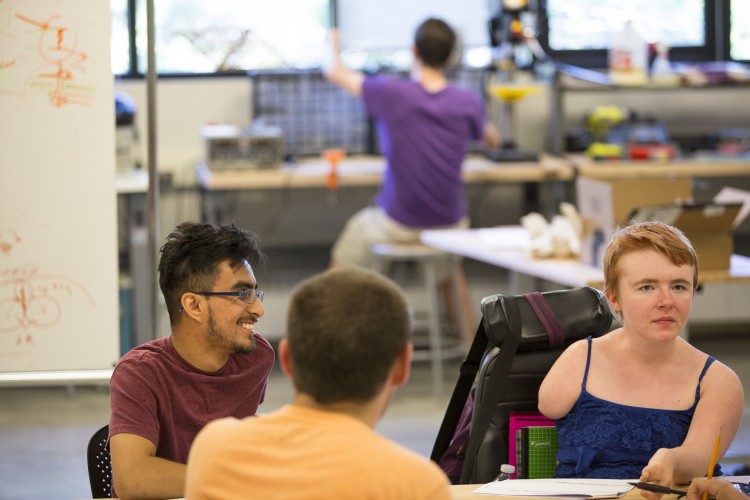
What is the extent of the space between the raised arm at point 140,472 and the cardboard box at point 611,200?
2.03 meters

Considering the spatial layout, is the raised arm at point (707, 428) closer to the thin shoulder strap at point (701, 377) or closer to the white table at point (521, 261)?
the thin shoulder strap at point (701, 377)

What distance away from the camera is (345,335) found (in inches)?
53.5

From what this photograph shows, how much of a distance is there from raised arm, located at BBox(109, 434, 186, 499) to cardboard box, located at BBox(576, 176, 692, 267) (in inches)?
79.9

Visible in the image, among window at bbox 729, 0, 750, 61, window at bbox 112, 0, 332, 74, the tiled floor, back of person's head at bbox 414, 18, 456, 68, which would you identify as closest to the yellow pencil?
the tiled floor

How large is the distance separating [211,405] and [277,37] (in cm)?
425

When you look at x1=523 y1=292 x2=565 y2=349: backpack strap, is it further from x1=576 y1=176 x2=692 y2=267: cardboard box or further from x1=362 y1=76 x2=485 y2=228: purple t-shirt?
x1=362 y1=76 x2=485 y2=228: purple t-shirt

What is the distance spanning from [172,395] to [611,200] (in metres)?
2.02

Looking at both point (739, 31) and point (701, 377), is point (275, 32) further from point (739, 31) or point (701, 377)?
point (701, 377)

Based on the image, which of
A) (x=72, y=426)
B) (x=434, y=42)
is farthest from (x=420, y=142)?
(x=72, y=426)

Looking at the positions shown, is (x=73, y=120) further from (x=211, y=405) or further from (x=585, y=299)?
(x=585, y=299)

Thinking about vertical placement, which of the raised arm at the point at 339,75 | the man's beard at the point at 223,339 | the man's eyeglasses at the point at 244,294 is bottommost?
the man's beard at the point at 223,339

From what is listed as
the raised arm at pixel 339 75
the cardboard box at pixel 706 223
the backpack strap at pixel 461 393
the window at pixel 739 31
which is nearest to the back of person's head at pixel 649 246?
the backpack strap at pixel 461 393

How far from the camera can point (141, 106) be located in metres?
5.99

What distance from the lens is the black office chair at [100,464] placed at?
228cm
